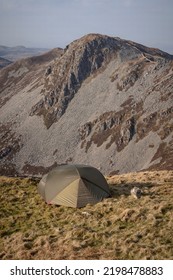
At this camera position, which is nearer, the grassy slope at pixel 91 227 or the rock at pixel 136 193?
the grassy slope at pixel 91 227

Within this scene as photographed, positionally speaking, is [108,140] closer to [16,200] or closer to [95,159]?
[95,159]

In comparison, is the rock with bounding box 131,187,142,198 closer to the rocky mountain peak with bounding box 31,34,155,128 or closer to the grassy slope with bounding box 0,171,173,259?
the grassy slope with bounding box 0,171,173,259

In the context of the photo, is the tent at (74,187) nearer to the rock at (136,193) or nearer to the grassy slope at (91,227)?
the grassy slope at (91,227)

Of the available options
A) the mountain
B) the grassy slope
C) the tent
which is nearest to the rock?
the grassy slope

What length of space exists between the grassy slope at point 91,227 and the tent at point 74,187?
22.8 inches

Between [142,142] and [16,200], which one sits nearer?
[16,200]

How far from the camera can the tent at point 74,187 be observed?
68.9 ft

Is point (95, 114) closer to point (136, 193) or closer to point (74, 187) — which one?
point (136, 193)

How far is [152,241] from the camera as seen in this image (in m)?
15.1

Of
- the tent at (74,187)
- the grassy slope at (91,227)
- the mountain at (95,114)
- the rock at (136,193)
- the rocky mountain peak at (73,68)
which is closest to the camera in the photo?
the grassy slope at (91,227)

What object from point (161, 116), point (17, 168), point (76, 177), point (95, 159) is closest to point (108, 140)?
point (95, 159)

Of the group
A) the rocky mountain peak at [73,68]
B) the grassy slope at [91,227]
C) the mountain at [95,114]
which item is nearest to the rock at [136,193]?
the grassy slope at [91,227]

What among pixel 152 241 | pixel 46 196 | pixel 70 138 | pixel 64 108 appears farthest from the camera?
pixel 64 108

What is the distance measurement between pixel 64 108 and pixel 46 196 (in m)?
138
